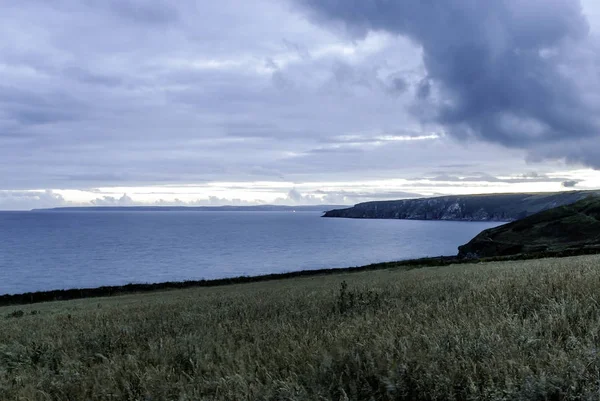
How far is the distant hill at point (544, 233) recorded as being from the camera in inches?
3300

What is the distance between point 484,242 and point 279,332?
3882 inches

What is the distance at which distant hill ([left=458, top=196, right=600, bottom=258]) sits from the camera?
3300 inches

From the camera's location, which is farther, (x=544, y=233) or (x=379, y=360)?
(x=544, y=233)

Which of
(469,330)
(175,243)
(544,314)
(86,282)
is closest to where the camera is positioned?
(469,330)

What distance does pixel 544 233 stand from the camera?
93062 millimetres

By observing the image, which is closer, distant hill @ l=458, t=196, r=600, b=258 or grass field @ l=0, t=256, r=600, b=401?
grass field @ l=0, t=256, r=600, b=401

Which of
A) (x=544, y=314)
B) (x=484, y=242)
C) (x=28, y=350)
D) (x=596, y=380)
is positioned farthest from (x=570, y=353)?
(x=484, y=242)

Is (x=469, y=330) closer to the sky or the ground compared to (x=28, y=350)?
closer to the sky

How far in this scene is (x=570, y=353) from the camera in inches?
150

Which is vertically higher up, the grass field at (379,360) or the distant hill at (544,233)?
the grass field at (379,360)

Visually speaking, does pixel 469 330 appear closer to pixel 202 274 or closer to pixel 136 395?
pixel 136 395

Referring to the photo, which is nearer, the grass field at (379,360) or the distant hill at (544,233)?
the grass field at (379,360)

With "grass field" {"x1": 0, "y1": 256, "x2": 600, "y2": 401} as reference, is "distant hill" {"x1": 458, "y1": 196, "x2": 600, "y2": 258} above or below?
below

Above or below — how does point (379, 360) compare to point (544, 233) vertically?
above
